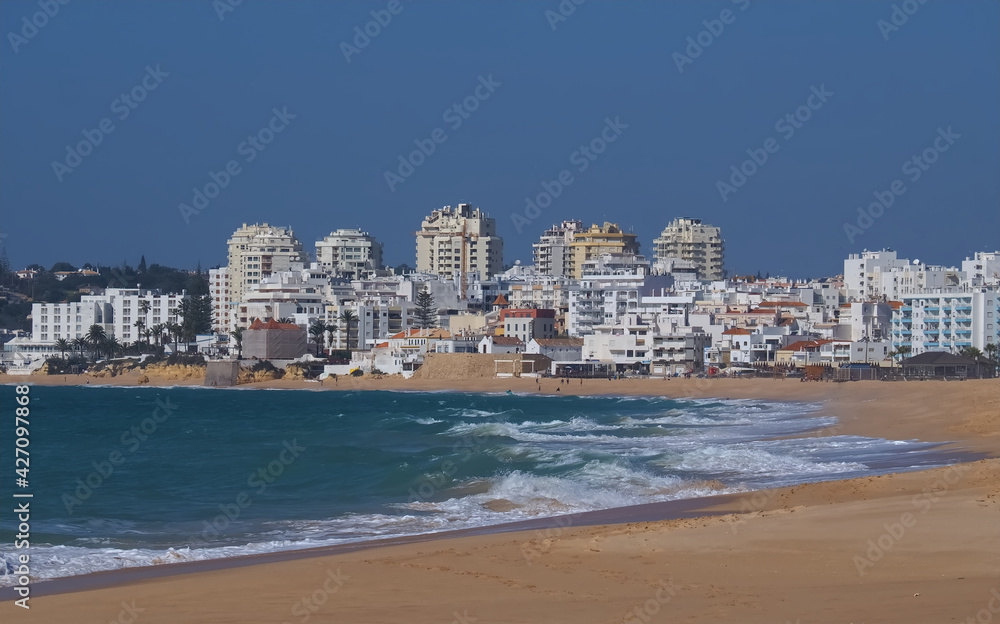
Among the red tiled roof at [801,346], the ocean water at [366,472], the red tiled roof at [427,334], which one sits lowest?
the ocean water at [366,472]

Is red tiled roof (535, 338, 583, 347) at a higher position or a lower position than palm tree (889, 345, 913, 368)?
higher

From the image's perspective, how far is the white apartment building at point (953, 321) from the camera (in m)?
84.5

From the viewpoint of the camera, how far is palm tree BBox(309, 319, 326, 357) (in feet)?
372

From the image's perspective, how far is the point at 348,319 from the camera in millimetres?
114438

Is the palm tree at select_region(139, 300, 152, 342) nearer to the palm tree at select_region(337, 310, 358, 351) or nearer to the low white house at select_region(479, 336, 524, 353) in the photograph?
the palm tree at select_region(337, 310, 358, 351)

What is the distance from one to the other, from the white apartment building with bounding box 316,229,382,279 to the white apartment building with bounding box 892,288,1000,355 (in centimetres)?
8707

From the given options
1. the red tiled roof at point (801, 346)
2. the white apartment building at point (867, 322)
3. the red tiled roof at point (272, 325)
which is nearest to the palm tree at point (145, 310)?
the red tiled roof at point (272, 325)

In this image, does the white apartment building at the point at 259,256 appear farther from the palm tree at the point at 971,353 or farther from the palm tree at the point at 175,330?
the palm tree at the point at 971,353

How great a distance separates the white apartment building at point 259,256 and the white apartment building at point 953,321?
3365 inches

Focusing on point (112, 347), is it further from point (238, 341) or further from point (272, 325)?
point (272, 325)

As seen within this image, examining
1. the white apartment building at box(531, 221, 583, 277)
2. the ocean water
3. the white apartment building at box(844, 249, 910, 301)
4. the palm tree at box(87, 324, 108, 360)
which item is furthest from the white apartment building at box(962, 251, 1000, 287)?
the palm tree at box(87, 324, 108, 360)

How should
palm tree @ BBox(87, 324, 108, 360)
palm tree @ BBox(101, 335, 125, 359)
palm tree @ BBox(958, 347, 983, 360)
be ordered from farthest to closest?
palm tree @ BBox(87, 324, 108, 360) → palm tree @ BBox(101, 335, 125, 359) → palm tree @ BBox(958, 347, 983, 360)

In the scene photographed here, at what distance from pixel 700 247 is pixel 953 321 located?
9313 cm

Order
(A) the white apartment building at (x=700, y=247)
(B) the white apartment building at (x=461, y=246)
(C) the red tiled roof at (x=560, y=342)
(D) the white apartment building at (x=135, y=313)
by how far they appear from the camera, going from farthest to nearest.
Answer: (A) the white apartment building at (x=700, y=247) → (B) the white apartment building at (x=461, y=246) → (D) the white apartment building at (x=135, y=313) → (C) the red tiled roof at (x=560, y=342)
